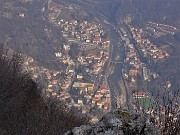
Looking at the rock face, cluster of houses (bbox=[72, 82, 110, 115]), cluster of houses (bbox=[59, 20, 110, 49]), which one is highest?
cluster of houses (bbox=[59, 20, 110, 49])

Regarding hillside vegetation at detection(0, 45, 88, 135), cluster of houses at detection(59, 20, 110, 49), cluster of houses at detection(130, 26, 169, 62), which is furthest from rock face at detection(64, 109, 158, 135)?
cluster of houses at detection(59, 20, 110, 49)

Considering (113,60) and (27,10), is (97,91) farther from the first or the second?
(27,10)

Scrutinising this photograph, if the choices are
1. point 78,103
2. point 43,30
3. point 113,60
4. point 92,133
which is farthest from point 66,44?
point 92,133

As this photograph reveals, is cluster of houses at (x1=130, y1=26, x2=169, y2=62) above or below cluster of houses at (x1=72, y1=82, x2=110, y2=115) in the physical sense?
above

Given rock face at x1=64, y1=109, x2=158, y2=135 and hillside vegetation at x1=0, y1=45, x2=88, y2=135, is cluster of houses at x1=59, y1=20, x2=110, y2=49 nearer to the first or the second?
hillside vegetation at x1=0, y1=45, x2=88, y2=135

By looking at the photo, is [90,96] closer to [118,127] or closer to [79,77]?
[79,77]

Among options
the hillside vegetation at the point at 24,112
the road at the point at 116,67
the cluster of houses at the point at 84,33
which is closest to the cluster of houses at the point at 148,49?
the road at the point at 116,67
